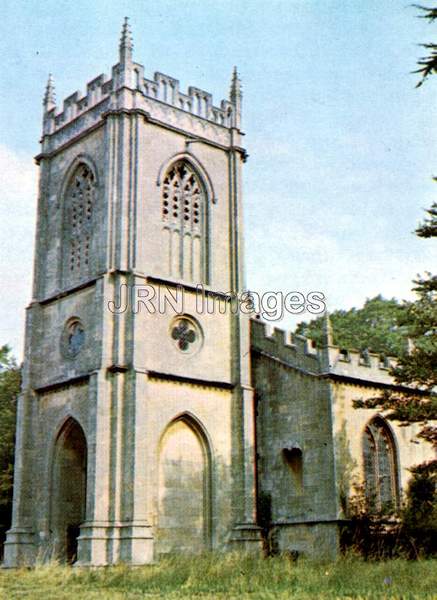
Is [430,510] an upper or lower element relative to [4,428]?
lower

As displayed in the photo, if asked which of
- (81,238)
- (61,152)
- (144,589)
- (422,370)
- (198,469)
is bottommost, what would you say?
(144,589)

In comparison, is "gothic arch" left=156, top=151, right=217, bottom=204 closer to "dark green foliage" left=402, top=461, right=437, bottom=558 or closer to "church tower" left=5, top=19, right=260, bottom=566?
"church tower" left=5, top=19, right=260, bottom=566

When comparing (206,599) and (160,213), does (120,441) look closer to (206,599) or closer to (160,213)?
(160,213)

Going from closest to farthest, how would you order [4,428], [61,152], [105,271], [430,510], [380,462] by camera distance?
1. [430,510]
2. [105,271]
3. [380,462]
4. [61,152]
5. [4,428]

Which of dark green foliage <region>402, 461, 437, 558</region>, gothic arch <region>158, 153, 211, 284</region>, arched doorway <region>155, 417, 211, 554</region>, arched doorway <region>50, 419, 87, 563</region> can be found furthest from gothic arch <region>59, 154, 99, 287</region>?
dark green foliage <region>402, 461, 437, 558</region>

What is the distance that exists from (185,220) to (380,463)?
10.5 meters

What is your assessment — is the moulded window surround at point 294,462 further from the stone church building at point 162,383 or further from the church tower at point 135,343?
the church tower at point 135,343

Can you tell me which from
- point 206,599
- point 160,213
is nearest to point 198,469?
point 160,213

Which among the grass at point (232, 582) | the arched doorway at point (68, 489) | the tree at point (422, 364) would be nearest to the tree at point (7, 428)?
the arched doorway at point (68, 489)

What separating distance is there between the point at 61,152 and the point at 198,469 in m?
12.5

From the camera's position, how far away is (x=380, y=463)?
27.6 metres

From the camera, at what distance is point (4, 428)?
35000mm

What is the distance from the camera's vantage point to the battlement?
26281 millimetres

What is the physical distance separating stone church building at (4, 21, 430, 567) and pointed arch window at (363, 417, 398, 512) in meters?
0.07
